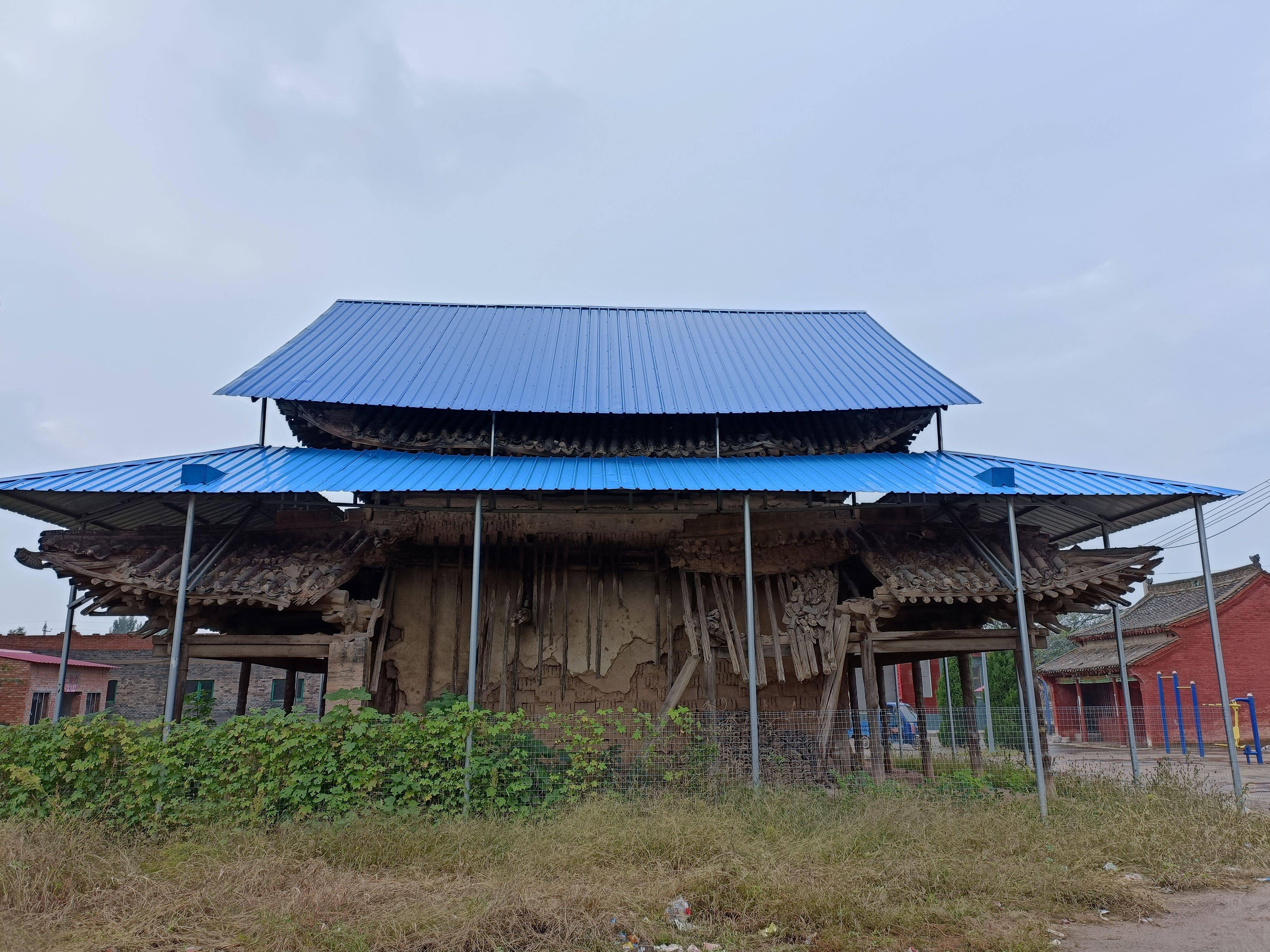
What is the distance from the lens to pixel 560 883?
24.7ft

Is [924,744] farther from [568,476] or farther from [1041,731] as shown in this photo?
[568,476]

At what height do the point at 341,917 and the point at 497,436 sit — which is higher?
the point at 497,436

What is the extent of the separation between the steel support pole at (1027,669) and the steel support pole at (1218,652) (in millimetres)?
2068

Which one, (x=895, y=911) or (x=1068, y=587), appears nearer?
(x=895, y=911)

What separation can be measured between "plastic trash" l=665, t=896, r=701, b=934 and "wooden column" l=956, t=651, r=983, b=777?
583cm

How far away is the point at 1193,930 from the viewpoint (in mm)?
7113

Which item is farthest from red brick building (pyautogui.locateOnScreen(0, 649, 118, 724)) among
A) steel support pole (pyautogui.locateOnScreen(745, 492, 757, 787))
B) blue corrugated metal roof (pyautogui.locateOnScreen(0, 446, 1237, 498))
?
steel support pole (pyautogui.locateOnScreen(745, 492, 757, 787))

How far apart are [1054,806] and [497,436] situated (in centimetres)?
928

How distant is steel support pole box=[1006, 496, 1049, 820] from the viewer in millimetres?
10336

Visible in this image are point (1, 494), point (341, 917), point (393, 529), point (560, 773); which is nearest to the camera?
point (341, 917)

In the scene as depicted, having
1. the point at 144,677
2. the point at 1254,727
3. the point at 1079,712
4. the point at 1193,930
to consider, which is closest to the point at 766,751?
the point at 1193,930

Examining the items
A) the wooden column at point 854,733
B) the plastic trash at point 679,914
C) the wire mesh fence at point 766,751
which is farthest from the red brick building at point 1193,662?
the plastic trash at point 679,914

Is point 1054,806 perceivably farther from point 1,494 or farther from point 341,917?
point 1,494

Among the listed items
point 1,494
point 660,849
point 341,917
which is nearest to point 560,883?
point 660,849
